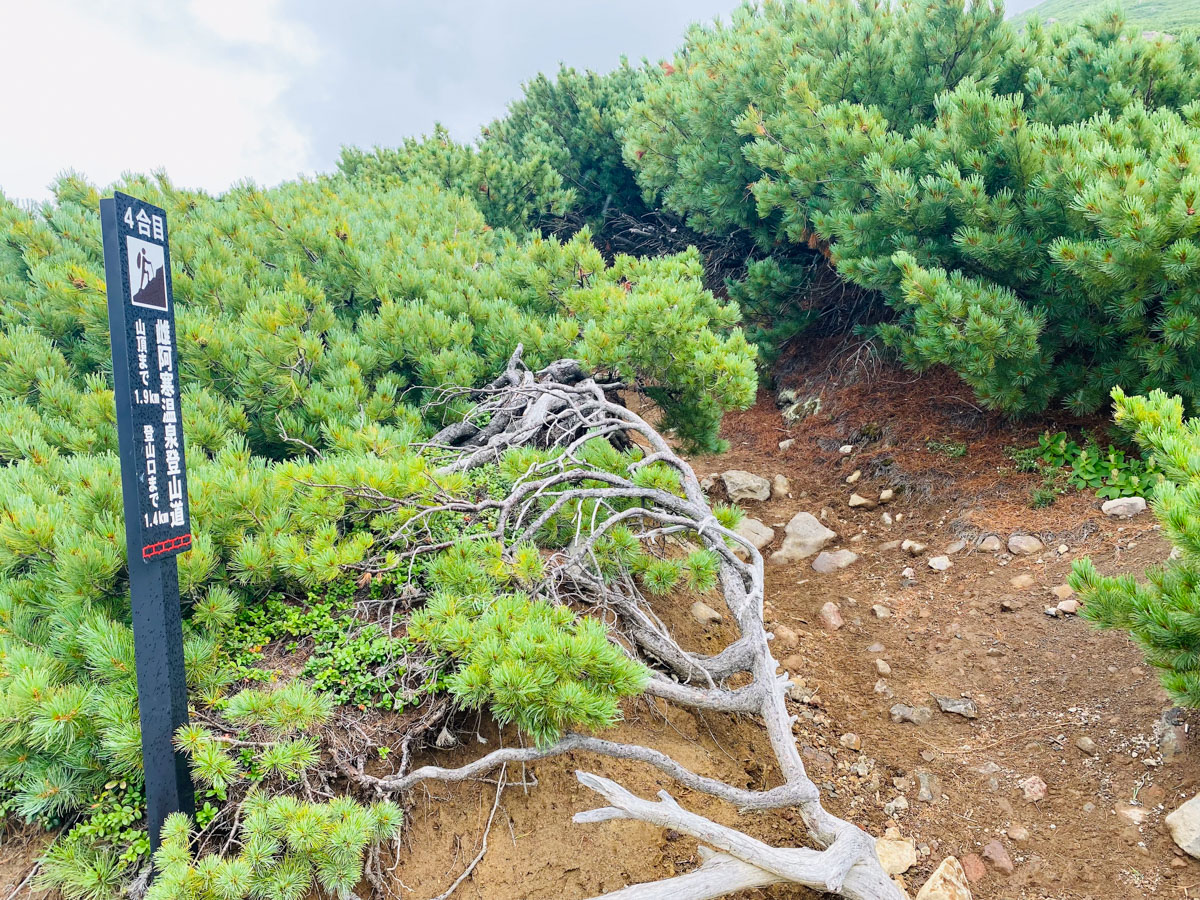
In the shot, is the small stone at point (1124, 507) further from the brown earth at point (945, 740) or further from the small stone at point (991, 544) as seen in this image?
the small stone at point (991, 544)

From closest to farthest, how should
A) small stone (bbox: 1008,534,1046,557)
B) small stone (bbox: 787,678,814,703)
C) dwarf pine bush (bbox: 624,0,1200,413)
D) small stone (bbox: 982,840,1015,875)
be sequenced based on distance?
small stone (bbox: 982,840,1015,875) → small stone (bbox: 787,678,814,703) → dwarf pine bush (bbox: 624,0,1200,413) → small stone (bbox: 1008,534,1046,557)

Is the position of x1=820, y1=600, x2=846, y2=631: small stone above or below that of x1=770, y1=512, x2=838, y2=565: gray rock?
below

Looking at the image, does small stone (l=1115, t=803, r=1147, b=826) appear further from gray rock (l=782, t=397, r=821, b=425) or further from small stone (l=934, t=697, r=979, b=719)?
gray rock (l=782, t=397, r=821, b=425)

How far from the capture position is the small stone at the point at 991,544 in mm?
4359

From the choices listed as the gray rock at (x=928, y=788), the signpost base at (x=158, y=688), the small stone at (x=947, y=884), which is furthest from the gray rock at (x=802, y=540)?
the signpost base at (x=158, y=688)

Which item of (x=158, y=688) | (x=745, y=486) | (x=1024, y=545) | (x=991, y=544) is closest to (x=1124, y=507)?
(x=1024, y=545)

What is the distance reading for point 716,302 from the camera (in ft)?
15.4

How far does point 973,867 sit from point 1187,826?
2.37 ft

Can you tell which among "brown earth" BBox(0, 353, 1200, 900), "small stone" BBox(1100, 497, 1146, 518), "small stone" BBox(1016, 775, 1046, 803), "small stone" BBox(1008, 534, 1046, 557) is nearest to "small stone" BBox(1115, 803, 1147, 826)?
"brown earth" BBox(0, 353, 1200, 900)

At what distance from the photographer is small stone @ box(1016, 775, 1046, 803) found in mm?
2754

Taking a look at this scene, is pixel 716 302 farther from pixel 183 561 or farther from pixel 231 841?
pixel 231 841

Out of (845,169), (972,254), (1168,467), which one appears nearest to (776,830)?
(1168,467)

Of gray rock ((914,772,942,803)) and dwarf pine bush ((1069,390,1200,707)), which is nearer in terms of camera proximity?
dwarf pine bush ((1069,390,1200,707))

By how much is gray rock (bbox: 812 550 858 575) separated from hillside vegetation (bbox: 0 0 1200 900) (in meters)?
1.33
